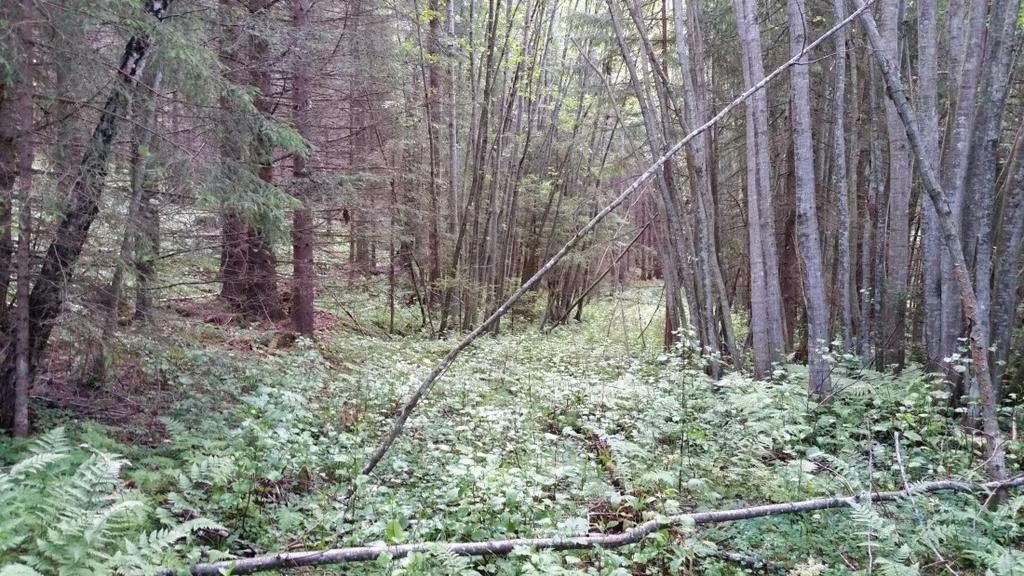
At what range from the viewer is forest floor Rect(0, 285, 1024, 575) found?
298cm

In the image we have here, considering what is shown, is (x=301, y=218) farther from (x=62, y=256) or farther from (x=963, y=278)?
(x=963, y=278)

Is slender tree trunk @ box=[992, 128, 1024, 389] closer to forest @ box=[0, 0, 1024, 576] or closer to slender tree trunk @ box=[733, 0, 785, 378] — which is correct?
forest @ box=[0, 0, 1024, 576]

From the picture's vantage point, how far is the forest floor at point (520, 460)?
9.79 feet

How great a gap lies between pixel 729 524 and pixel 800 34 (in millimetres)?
4821

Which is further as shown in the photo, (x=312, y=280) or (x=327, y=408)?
(x=312, y=280)

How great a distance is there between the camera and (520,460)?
12.9ft

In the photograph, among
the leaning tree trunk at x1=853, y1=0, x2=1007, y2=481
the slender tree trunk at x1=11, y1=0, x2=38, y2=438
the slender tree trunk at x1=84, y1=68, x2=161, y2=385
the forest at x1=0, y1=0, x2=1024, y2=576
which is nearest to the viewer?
the forest at x1=0, y1=0, x2=1024, y2=576

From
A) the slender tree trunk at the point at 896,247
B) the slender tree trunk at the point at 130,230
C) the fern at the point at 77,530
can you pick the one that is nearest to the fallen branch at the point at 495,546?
the fern at the point at 77,530

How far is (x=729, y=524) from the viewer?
347 centimetres

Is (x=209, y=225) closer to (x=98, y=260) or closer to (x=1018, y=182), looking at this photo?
(x=98, y=260)

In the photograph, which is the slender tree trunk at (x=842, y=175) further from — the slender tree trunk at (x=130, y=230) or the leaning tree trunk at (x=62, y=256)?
the leaning tree trunk at (x=62, y=256)

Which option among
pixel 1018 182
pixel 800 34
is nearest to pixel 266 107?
pixel 800 34

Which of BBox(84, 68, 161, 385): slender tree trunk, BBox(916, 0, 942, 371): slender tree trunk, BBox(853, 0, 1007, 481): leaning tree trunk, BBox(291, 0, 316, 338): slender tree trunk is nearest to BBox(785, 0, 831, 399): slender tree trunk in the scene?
BBox(916, 0, 942, 371): slender tree trunk

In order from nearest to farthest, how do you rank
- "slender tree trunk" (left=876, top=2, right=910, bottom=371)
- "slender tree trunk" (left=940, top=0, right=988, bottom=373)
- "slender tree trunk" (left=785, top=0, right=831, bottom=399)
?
"slender tree trunk" (left=940, top=0, right=988, bottom=373) → "slender tree trunk" (left=785, top=0, right=831, bottom=399) → "slender tree trunk" (left=876, top=2, right=910, bottom=371)
